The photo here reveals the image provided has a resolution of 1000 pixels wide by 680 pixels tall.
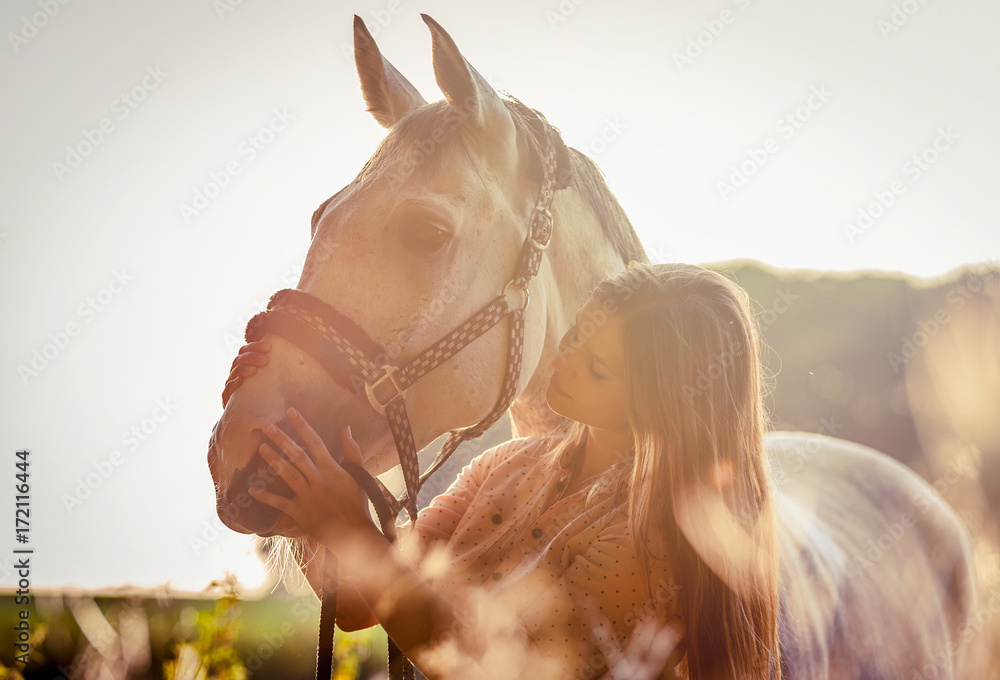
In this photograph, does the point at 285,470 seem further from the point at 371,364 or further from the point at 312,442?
the point at 371,364

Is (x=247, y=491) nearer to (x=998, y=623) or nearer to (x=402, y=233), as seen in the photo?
(x=402, y=233)

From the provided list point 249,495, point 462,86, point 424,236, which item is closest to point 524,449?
point 424,236

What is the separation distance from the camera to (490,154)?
1.56 metres

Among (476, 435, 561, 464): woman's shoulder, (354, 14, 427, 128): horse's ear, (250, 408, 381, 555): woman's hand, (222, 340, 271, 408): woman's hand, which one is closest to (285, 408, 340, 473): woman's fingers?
(250, 408, 381, 555): woman's hand

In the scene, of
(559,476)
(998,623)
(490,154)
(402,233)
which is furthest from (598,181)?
(998,623)

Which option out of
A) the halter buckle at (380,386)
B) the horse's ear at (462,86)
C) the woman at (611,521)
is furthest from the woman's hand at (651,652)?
the horse's ear at (462,86)

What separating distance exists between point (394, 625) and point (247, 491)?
36 centimetres

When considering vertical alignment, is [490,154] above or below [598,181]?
above

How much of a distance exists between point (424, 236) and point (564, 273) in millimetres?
568

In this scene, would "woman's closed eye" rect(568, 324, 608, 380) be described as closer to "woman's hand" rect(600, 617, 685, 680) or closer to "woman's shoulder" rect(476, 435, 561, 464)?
"woman's shoulder" rect(476, 435, 561, 464)

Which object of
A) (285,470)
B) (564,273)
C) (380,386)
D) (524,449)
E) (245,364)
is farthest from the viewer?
(564,273)

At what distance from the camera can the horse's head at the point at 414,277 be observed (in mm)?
1138

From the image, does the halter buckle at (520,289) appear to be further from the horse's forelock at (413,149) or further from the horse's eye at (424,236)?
the horse's forelock at (413,149)

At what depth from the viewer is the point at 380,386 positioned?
1.28 meters
